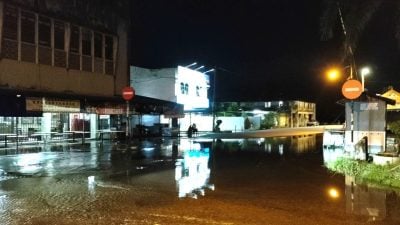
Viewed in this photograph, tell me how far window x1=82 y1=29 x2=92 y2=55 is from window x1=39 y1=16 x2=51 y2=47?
305cm

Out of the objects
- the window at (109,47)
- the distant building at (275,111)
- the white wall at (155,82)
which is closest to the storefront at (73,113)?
the window at (109,47)

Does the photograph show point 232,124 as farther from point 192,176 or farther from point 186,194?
point 186,194

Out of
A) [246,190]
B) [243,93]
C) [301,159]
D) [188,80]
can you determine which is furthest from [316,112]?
[246,190]

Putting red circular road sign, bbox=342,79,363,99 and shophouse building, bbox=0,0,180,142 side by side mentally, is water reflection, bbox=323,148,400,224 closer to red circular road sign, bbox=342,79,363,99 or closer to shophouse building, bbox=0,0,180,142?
red circular road sign, bbox=342,79,363,99

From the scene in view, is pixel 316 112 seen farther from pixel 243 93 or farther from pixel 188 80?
pixel 188 80

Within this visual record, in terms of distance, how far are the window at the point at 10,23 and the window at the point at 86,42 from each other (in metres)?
5.60

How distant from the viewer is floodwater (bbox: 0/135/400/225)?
955 cm

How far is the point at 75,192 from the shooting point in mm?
12555

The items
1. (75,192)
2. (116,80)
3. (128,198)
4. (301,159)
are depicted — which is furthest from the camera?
(116,80)

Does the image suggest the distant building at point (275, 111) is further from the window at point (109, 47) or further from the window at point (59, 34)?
the window at point (59, 34)

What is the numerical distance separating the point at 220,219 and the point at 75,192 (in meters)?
4.91

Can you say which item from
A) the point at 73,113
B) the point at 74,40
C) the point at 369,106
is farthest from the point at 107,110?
the point at 369,106

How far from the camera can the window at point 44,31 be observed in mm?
28141

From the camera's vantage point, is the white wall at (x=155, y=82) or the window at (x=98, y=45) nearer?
the window at (x=98, y=45)
